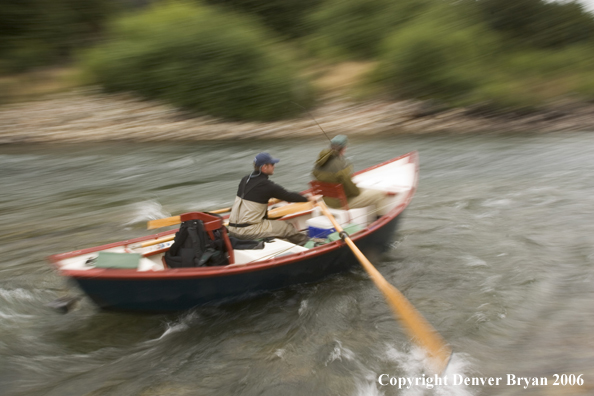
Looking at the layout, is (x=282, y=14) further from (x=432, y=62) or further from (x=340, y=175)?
(x=340, y=175)

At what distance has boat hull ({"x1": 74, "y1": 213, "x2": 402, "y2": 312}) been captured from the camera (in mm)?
5242

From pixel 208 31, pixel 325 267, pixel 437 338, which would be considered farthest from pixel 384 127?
pixel 437 338

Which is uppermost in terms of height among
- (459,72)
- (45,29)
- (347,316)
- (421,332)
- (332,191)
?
(45,29)

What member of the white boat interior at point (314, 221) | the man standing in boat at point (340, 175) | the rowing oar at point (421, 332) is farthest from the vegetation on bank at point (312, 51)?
the rowing oar at point (421, 332)

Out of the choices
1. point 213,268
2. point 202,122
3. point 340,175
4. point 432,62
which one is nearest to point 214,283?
point 213,268

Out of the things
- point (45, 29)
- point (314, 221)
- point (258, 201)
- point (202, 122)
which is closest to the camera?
point (258, 201)

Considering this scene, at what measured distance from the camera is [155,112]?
1975cm

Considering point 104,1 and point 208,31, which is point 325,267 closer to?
point 208,31

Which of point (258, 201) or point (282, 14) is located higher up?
point (282, 14)

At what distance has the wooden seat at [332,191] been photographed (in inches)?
273

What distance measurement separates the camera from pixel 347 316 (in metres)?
5.99

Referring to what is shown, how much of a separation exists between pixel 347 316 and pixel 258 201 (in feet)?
5.07

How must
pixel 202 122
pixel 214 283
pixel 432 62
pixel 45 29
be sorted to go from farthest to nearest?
pixel 45 29
pixel 432 62
pixel 202 122
pixel 214 283

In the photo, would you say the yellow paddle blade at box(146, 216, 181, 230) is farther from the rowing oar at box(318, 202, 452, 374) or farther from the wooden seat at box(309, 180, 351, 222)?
the rowing oar at box(318, 202, 452, 374)
